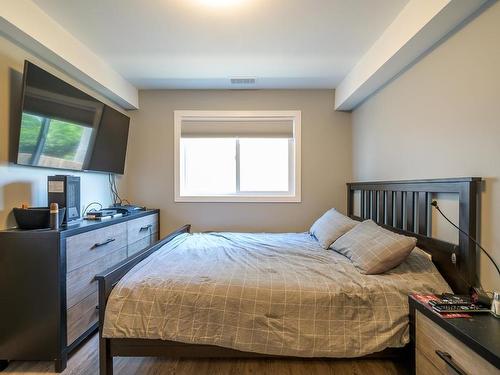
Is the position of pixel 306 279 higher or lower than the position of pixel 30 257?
lower

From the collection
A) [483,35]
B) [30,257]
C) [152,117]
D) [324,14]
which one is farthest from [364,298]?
[152,117]

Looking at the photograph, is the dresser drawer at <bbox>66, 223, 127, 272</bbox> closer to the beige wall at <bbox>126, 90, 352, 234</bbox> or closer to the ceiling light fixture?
the beige wall at <bbox>126, 90, 352, 234</bbox>

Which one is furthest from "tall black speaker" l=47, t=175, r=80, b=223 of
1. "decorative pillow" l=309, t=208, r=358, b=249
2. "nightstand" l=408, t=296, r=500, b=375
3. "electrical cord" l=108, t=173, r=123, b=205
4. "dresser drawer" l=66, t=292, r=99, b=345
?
"nightstand" l=408, t=296, r=500, b=375

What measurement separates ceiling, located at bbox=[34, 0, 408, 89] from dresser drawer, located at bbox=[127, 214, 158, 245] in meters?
1.62

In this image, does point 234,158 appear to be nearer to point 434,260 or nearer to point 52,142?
point 52,142

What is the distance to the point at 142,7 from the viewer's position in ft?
5.90

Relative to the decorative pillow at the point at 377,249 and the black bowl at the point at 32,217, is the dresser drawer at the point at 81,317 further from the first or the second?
the decorative pillow at the point at 377,249

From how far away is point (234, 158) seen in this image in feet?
11.5

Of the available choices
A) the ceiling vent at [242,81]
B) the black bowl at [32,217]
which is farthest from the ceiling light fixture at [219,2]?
the black bowl at [32,217]

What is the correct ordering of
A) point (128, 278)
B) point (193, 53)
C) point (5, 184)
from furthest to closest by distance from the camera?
point (193, 53)
point (5, 184)
point (128, 278)

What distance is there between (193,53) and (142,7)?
661 millimetres

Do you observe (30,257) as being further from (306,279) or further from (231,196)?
(231,196)

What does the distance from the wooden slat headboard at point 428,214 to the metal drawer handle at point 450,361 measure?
1.72 ft

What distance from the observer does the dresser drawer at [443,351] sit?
991mm
